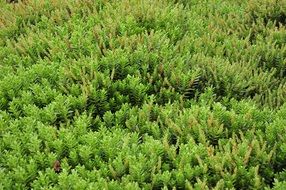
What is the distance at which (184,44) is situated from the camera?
16.2ft

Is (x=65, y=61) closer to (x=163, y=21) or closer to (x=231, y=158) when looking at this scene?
(x=163, y=21)

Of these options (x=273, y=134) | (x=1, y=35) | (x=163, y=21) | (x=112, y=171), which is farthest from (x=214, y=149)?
(x=1, y=35)

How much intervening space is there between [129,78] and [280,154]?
146cm

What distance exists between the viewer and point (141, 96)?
4168mm

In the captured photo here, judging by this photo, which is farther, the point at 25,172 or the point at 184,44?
the point at 184,44

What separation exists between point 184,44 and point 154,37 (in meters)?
0.36

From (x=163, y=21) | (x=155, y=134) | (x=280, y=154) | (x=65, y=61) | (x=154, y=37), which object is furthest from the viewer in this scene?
(x=163, y=21)

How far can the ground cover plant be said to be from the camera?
3260 millimetres

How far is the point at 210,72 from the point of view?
14.8 feet

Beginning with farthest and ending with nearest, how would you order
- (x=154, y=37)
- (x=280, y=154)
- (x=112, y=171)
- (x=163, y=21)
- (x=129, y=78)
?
1. (x=163, y=21)
2. (x=154, y=37)
3. (x=129, y=78)
4. (x=280, y=154)
5. (x=112, y=171)

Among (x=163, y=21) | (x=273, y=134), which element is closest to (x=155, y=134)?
(x=273, y=134)

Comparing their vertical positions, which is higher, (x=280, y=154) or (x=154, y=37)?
(x=154, y=37)

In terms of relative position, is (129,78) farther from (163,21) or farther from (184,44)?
(163,21)

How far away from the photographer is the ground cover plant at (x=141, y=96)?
3.26m
